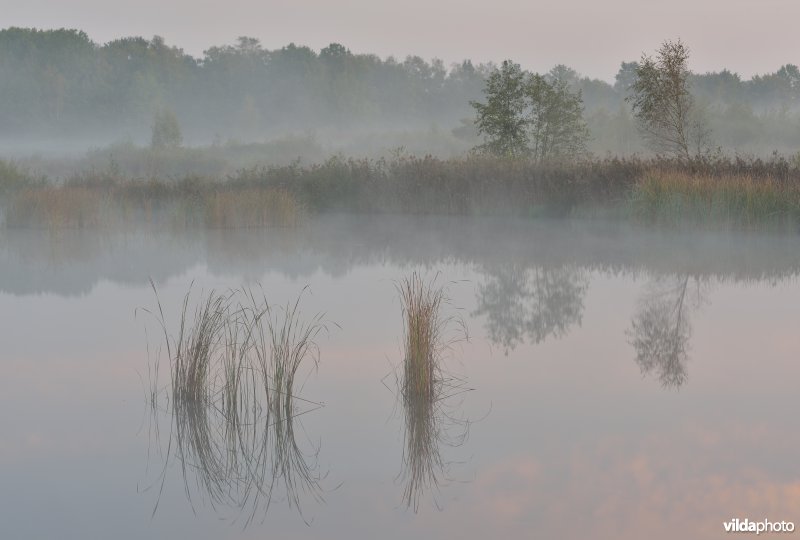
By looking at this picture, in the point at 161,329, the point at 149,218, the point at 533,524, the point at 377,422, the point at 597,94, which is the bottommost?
the point at 533,524

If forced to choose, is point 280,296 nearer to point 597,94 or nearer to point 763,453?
point 763,453

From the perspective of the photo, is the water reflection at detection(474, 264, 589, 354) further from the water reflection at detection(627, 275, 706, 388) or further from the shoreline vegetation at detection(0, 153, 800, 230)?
the shoreline vegetation at detection(0, 153, 800, 230)

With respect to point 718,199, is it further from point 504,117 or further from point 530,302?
point 504,117

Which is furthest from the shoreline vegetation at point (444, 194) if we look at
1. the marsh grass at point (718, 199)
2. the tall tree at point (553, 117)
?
the tall tree at point (553, 117)

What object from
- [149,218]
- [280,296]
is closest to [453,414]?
[280,296]

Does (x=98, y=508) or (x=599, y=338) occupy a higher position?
(x=599, y=338)

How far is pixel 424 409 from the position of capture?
19.9 feet

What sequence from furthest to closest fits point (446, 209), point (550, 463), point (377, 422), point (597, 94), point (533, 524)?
1. point (597, 94)
2. point (446, 209)
3. point (377, 422)
4. point (550, 463)
5. point (533, 524)

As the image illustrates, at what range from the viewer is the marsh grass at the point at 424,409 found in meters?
4.94

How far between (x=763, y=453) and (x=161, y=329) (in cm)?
559

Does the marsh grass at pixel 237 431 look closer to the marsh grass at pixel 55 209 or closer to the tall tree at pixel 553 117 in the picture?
the marsh grass at pixel 55 209

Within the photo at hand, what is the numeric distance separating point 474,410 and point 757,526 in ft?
7.07

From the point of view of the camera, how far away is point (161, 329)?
29.3 feet

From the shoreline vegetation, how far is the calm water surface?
180 inches
